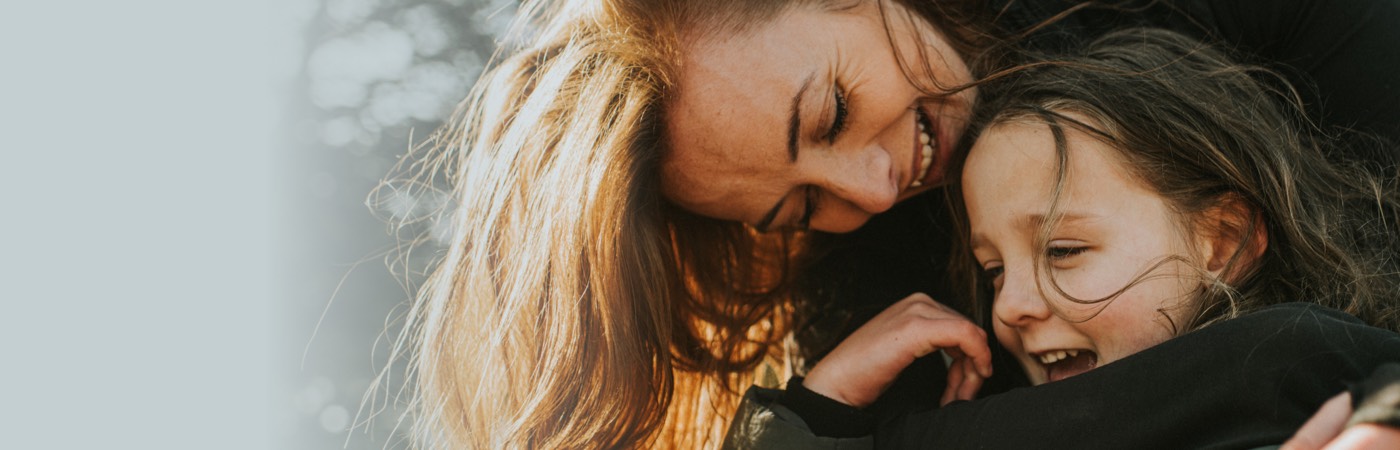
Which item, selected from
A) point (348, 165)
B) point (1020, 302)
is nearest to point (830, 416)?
point (1020, 302)

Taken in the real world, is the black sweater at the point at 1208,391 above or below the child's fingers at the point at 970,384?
above

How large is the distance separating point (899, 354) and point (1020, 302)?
0.20m

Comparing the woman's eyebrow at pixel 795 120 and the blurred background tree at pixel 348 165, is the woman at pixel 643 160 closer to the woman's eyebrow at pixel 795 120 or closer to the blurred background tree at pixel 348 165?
the woman's eyebrow at pixel 795 120

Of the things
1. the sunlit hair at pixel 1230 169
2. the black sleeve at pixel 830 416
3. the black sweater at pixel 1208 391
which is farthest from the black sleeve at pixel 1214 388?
the black sleeve at pixel 830 416

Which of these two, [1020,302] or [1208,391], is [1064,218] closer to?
[1020,302]

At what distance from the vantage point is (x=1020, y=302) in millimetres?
1330

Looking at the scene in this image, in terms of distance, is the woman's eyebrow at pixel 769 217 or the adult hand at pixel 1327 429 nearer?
the adult hand at pixel 1327 429

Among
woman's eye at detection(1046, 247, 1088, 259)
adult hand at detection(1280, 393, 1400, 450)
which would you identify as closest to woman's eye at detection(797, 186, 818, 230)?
woman's eye at detection(1046, 247, 1088, 259)

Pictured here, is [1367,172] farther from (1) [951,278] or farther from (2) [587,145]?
(2) [587,145]

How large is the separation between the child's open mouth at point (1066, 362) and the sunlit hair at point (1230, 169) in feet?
0.32

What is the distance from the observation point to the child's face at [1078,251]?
50.1 inches

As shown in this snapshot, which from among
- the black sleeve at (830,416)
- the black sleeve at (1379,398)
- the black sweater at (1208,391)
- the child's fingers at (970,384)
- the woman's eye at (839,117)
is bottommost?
the child's fingers at (970,384)

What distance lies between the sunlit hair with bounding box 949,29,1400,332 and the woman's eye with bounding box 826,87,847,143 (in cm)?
19

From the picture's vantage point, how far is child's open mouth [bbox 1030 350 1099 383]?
137 centimetres
